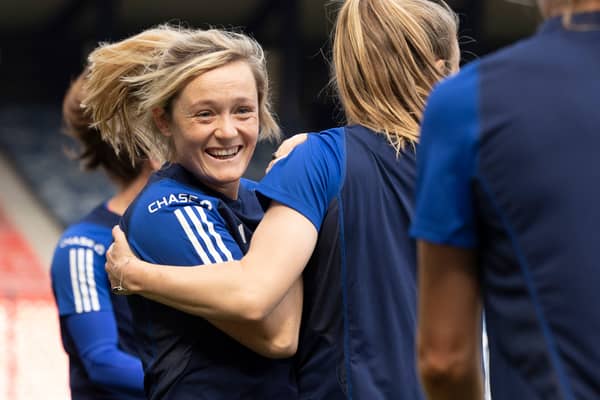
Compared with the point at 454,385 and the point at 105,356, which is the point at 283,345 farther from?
the point at 105,356

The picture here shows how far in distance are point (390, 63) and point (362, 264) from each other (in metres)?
0.40

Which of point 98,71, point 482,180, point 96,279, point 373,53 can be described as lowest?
point 96,279

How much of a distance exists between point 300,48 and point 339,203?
14.0 metres

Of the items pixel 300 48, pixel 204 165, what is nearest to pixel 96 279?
pixel 204 165

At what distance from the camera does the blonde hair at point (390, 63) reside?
2223 millimetres

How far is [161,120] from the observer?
250 cm

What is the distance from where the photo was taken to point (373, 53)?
A: 2223 millimetres

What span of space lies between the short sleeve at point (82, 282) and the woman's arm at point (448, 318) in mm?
1936

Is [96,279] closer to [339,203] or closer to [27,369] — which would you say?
[339,203]

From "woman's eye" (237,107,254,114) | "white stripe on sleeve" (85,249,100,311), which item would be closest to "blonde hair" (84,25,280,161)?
"woman's eye" (237,107,254,114)

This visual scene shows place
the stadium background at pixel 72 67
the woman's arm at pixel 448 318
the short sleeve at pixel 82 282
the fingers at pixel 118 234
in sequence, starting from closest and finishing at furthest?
the woman's arm at pixel 448 318
the fingers at pixel 118 234
the short sleeve at pixel 82 282
the stadium background at pixel 72 67

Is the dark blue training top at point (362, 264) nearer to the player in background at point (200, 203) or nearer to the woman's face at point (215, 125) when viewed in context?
the player in background at point (200, 203)

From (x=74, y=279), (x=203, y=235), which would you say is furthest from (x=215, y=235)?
(x=74, y=279)

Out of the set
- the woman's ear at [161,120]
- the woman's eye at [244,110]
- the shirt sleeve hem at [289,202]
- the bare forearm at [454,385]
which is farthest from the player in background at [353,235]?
the bare forearm at [454,385]
